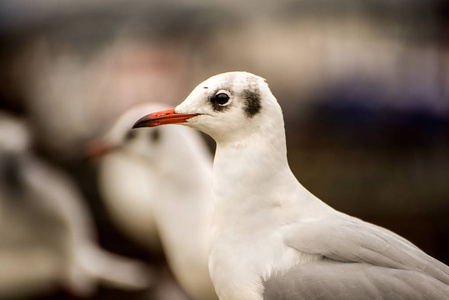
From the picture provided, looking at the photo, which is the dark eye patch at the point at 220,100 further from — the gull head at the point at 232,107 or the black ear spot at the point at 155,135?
the black ear spot at the point at 155,135

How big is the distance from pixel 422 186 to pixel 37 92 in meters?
2.34

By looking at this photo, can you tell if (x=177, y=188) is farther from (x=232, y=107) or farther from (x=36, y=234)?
(x=36, y=234)

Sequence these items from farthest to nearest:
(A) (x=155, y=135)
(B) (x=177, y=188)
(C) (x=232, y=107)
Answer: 1. (A) (x=155, y=135)
2. (B) (x=177, y=188)
3. (C) (x=232, y=107)

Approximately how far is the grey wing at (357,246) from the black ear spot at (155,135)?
1.02 meters

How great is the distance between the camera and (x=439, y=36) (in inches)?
152

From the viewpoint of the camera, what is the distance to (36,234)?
267 centimetres

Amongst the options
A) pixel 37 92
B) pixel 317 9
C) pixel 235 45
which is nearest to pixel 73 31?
pixel 37 92

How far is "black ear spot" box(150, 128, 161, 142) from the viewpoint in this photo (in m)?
2.06

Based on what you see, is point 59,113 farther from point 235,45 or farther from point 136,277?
point 136,277

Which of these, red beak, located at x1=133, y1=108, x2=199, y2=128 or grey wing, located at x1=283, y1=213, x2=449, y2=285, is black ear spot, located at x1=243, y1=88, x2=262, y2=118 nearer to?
red beak, located at x1=133, y1=108, x2=199, y2=128

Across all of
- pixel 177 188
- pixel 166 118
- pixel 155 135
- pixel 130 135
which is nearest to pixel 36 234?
pixel 130 135

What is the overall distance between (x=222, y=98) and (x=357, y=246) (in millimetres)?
318

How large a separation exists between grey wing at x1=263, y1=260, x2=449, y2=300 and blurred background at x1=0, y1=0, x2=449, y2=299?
230 cm

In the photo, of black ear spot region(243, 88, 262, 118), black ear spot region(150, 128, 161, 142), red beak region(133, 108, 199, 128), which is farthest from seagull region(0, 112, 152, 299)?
black ear spot region(243, 88, 262, 118)
